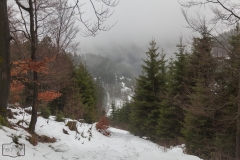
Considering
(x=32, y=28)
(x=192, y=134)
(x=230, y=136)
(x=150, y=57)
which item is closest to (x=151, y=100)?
(x=150, y=57)

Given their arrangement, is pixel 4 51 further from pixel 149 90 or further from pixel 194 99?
pixel 149 90

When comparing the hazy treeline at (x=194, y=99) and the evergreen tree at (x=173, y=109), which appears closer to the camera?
the hazy treeline at (x=194, y=99)

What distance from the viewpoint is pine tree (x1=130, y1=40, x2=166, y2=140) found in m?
20.7

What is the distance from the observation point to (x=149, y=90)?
2119cm

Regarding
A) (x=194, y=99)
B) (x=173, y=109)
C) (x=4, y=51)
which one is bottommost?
(x=173, y=109)

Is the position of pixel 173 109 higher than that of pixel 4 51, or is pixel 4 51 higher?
pixel 4 51

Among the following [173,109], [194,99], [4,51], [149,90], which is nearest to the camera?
[4,51]

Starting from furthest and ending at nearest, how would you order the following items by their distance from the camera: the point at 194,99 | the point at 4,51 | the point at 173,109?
Answer: 1. the point at 173,109
2. the point at 194,99
3. the point at 4,51

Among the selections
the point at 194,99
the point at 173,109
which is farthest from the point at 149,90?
the point at 194,99

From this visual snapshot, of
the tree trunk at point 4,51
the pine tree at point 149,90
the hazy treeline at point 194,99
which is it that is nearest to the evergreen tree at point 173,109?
the hazy treeline at point 194,99

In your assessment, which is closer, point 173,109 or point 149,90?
point 173,109

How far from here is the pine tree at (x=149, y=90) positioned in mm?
20734

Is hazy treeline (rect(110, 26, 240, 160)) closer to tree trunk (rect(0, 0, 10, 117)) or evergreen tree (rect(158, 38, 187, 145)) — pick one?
evergreen tree (rect(158, 38, 187, 145))

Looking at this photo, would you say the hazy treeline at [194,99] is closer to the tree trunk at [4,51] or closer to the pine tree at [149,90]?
the pine tree at [149,90]
